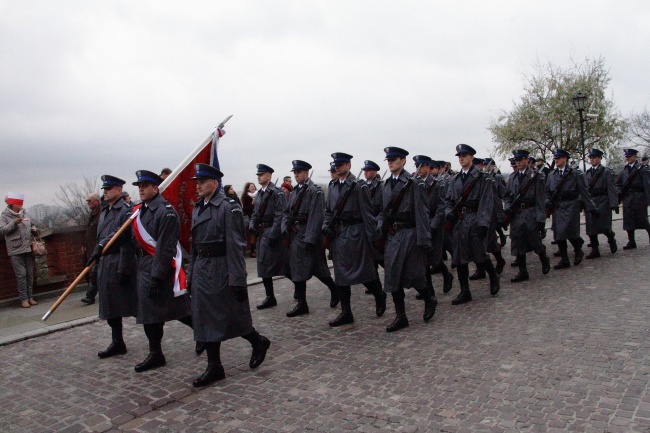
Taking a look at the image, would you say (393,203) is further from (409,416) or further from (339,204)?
(409,416)

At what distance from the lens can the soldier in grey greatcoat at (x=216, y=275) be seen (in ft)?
17.5

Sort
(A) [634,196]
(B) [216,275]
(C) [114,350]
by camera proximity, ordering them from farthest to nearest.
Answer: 1. (A) [634,196]
2. (C) [114,350]
3. (B) [216,275]

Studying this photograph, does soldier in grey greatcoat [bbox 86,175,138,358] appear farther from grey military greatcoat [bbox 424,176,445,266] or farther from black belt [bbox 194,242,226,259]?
grey military greatcoat [bbox 424,176,445,266]

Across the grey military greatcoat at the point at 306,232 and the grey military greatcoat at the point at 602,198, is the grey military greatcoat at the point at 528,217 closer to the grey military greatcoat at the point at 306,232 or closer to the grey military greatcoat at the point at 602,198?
the grey military greatcoat at the point at 602,198

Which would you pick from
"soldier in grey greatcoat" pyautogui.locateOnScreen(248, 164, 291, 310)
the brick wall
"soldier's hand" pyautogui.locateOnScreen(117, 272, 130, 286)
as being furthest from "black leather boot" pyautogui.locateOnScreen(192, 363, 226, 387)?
the brick wall

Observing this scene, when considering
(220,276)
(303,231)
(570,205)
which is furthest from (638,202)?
(220,276)

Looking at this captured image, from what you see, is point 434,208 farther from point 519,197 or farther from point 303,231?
point 303,231

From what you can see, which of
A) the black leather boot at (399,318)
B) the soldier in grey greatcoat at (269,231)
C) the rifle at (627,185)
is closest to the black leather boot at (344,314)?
the black leather boot at (399,318)

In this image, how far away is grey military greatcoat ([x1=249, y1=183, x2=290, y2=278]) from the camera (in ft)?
27.9

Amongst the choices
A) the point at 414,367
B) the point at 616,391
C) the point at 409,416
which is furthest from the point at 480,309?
the point at 409,416

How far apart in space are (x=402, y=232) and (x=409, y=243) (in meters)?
0.18

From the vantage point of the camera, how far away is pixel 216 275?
17.8ft

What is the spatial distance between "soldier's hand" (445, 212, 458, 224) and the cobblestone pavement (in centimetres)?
140

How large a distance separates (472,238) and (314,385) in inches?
168
